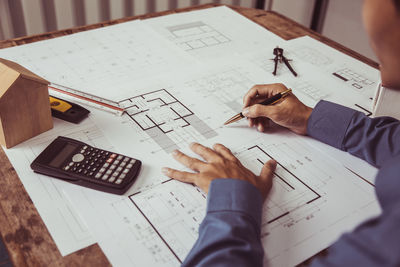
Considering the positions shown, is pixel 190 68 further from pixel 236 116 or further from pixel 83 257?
pixel 83 257

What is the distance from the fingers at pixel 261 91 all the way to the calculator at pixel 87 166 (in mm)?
335

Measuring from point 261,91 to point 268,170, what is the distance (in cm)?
27

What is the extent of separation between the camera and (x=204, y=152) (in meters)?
0.81

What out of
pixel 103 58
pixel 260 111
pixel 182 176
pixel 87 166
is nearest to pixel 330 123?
pixel 260 111

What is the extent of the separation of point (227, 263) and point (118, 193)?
24 cm

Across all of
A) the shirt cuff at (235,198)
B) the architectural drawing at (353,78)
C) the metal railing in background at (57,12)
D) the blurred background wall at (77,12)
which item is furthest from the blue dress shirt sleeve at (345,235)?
the metal railing in background at (57,12)

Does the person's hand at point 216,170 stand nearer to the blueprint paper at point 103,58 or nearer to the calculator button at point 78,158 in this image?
the calculator button at point 78,158

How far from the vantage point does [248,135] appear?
35.4 inches

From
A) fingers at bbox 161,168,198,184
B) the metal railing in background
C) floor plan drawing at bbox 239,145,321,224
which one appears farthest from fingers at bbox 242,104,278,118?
the metal railing in background

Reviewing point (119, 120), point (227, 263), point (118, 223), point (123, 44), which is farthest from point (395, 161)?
point (123, 44)

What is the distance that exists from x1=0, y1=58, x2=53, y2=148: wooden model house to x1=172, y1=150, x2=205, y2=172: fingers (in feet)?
0.97

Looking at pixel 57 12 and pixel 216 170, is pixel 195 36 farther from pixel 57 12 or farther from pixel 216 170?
pixel 57 12

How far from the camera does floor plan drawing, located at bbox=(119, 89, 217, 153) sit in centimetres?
87

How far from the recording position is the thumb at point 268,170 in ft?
2.50
